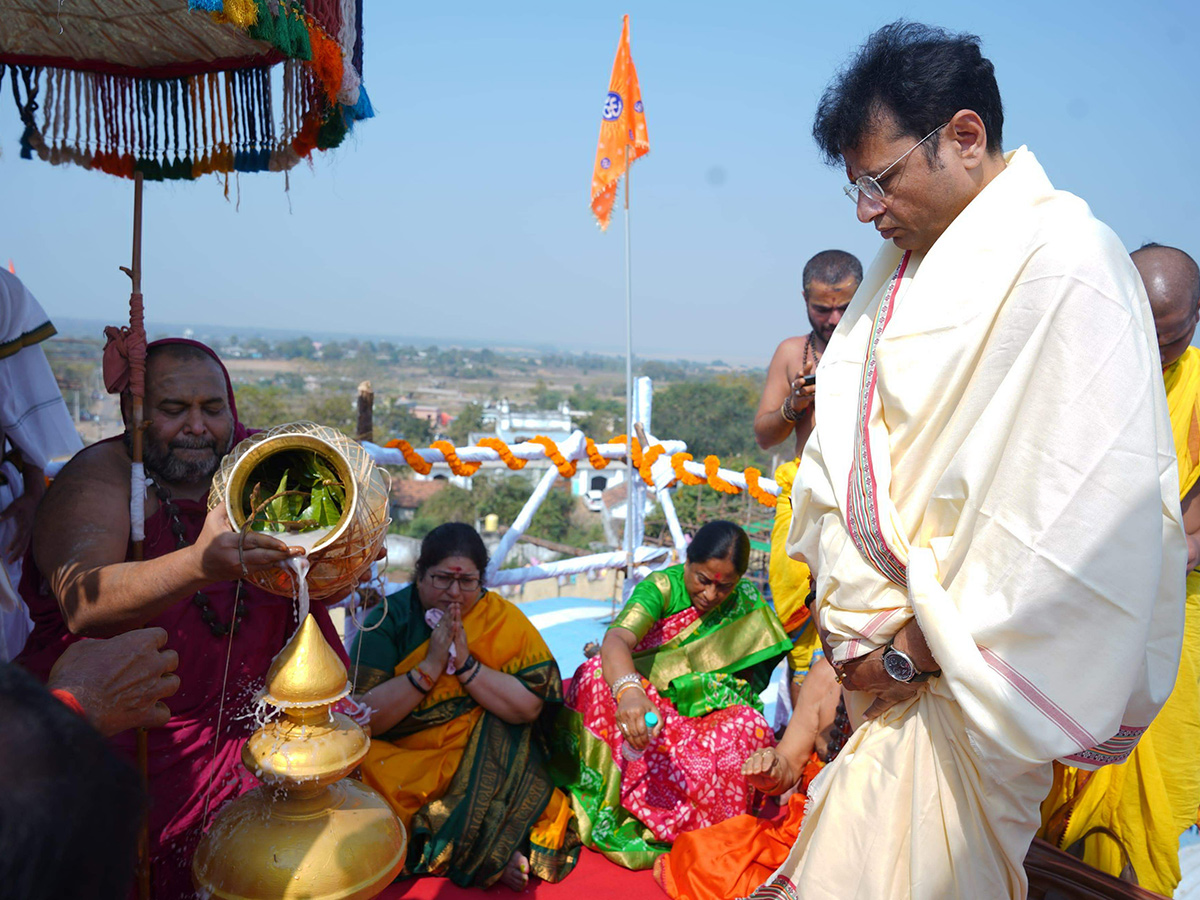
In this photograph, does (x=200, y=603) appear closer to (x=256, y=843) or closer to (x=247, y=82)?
(x=256, y=843)

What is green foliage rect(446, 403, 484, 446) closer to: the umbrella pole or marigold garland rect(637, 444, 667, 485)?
marigold garland rect(637, 444, 667, 485)

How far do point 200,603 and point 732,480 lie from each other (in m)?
3.74

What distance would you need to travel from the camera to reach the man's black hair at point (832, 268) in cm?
402

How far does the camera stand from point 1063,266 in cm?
166

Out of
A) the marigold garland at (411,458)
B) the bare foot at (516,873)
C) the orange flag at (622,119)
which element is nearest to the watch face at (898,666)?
the bare foot at (516,873)

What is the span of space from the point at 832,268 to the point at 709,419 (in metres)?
58.9

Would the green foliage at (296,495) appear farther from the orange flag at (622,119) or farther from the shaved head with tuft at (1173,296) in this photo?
the orange flag at (622,119)

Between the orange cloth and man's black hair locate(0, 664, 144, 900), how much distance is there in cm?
267

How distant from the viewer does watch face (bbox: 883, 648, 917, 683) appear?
70.2 inches

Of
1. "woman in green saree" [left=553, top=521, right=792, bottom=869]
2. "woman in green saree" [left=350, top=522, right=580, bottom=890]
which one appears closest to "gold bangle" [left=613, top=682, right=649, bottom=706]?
"woman in green saree" [left=553, top=521, right=792, bottom=869]

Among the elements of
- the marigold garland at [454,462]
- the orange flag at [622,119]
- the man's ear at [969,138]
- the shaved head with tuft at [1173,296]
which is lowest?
the marigold garland at [454,462]

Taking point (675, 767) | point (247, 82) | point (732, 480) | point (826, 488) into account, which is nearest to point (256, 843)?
point (826, 488)

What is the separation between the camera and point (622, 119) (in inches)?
254

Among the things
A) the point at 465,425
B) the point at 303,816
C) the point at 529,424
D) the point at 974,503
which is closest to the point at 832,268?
the point at 974,503
